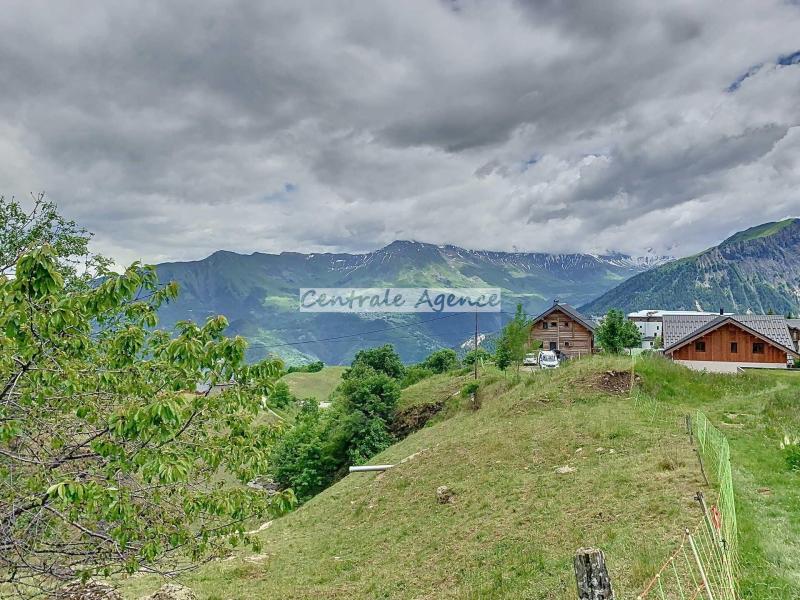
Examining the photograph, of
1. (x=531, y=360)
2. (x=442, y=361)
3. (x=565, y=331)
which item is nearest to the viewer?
(x=531, y=360)

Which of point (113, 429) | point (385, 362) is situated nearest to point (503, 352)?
point (385, 362)

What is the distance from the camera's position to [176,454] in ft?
18.5

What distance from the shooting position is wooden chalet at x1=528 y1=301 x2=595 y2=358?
64250 mm

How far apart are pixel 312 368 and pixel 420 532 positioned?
131 meters

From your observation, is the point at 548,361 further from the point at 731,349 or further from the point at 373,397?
the point at 373,397

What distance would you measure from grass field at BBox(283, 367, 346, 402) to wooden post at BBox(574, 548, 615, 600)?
10697 cm

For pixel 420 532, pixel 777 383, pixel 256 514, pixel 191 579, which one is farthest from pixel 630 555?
pixel 777 383

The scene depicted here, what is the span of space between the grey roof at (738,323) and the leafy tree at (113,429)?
4309 cm

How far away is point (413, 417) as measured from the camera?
4578 cm

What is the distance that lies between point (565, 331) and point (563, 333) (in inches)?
14.7

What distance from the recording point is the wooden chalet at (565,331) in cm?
6425

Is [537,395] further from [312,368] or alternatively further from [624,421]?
[312,368]

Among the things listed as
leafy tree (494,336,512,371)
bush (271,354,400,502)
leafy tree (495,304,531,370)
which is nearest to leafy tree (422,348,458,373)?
bush (271,354,400,502)

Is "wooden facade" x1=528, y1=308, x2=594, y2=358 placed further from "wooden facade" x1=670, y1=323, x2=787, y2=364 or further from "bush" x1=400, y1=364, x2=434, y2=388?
"wooden facade" x1=670, y1=323, x2=787, y2=364
